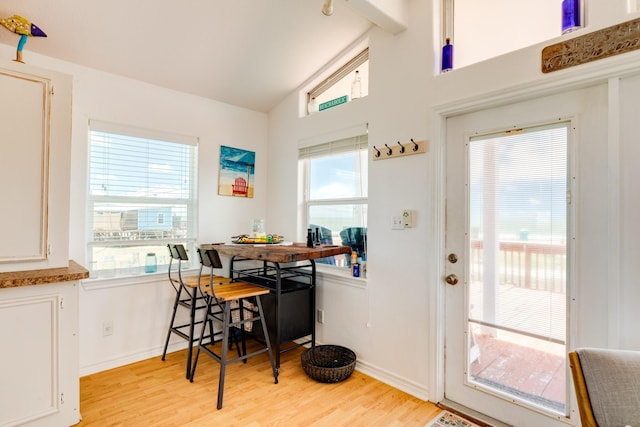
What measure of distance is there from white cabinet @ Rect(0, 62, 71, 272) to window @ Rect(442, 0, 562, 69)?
8.20 feet

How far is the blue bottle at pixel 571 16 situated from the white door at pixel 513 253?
33 cm

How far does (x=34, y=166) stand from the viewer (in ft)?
6.12

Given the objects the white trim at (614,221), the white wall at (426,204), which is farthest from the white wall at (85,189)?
the white trim at (614,221)

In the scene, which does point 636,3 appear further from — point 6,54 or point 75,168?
point 6,54

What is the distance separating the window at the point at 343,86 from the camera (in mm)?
2764

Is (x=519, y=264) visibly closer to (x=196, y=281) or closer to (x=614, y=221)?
(x=614, y=221)

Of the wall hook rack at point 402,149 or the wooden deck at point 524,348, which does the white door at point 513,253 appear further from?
the wall hook rack at point 402,149

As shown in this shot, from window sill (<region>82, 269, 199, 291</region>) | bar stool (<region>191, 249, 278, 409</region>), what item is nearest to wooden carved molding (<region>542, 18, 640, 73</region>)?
bar stool (<region>191, 249, 278, 409</region>)

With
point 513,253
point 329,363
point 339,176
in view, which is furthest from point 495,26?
point 329,363

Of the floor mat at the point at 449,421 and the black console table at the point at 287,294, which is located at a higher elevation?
the black console table at the point at 287,294

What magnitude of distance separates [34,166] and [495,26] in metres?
2.90

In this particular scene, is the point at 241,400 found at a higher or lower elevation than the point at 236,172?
lower

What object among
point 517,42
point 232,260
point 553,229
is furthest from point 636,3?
point 232,260

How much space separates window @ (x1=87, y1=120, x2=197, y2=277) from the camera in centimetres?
259
